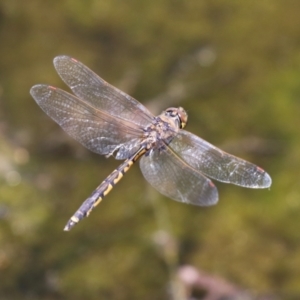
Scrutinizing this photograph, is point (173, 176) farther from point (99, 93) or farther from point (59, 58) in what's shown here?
point (59, 58)

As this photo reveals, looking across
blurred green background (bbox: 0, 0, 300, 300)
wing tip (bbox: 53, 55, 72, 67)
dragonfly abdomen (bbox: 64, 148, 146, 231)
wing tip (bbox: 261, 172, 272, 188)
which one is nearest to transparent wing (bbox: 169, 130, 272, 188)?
wing tip (bbox: 261, 172, 272, 188)

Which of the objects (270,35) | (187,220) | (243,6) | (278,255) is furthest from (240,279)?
(243,6)

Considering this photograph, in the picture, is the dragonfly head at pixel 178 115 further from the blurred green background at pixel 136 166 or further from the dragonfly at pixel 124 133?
the blurred green background at pixel 136 166

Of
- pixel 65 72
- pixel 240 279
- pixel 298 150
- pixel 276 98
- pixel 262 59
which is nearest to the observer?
pixel 65 72

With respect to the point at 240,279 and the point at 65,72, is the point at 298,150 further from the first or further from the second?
the point at 65,72

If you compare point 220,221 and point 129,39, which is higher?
point 129,39

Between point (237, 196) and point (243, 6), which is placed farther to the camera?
point (243, 6)
